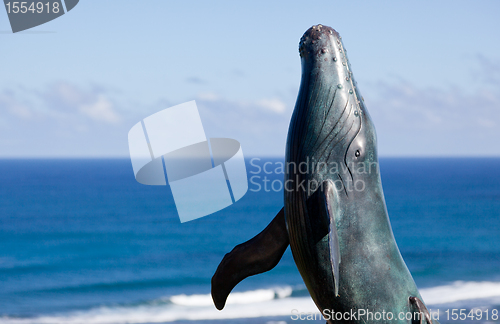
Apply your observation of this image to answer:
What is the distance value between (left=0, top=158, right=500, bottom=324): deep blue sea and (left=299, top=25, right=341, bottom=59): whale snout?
37.7 ft

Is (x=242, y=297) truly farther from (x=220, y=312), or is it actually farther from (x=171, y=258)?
(x=171, y=258)

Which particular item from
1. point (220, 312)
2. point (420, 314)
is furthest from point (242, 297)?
point (420, 314)

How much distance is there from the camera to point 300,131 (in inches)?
194

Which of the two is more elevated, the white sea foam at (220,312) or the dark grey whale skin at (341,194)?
the dark grey whale skin at (341,194)

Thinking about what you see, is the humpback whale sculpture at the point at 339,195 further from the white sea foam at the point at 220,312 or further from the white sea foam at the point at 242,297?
the white sea foam at the point at 242,297

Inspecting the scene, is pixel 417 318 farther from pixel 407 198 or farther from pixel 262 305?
pixel 407 198

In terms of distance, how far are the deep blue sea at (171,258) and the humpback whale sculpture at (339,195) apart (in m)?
11.6

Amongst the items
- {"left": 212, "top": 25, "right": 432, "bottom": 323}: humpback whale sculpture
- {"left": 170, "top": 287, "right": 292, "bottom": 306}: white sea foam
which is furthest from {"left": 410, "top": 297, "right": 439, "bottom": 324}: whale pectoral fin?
{"left": 170, "top": 287, "right": 292, "bottom": 306}: white sea foam

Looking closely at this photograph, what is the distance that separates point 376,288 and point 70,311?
24.1m

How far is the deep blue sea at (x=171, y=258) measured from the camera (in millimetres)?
24469

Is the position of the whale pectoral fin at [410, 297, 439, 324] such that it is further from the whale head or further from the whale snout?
the whale snout

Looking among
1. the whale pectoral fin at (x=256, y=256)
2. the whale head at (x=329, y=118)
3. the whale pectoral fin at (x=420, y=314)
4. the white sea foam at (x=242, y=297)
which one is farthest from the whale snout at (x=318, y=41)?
the white sea foam at (x=242, y=297)

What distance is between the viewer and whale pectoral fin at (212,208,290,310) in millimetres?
5352

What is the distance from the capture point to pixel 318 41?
16.5ft
